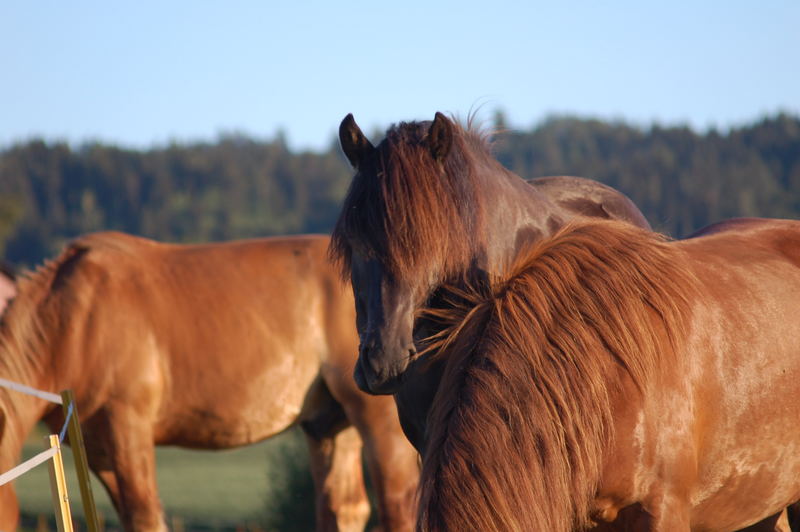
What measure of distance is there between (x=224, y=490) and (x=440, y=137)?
56.8 feet

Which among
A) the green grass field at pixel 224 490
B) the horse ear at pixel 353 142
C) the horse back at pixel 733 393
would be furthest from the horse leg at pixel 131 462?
the green grass field at pixel 224 490

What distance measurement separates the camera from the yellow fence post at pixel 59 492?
2.50m

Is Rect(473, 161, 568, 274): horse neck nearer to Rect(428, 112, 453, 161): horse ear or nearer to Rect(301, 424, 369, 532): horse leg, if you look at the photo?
Rect(428, 112, 453, 161): horse ear

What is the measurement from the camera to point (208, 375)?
5.66 m

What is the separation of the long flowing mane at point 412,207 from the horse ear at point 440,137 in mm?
23

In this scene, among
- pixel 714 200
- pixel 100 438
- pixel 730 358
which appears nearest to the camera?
pixel 730 358

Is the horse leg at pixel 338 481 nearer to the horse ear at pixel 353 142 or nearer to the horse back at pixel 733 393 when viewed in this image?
the horse ear at pixel 353 142

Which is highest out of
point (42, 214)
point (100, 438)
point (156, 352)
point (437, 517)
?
point (437, 517)

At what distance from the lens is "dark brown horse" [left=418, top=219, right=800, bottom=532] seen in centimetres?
228

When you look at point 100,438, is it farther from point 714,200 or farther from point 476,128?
point 714,200

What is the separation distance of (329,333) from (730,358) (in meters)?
3.37

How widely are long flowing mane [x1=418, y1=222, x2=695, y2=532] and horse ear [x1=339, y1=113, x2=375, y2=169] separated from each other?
667 millimetres

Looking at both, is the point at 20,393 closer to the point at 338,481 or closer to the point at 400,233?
the point at 338,481

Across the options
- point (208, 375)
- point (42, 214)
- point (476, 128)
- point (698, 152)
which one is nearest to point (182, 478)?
point (208, 375)
